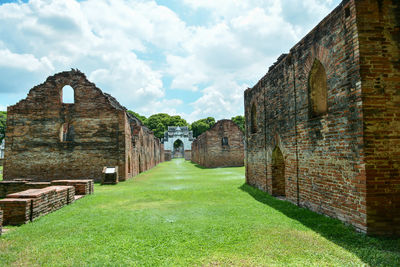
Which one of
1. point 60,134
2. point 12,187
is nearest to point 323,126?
point 12,187

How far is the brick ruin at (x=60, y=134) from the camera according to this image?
1662 centimetres

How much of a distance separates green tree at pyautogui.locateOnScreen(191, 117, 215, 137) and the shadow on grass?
284ft

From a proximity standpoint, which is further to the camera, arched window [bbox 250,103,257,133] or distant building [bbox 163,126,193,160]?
distant building [bbox 163,126,193,160]

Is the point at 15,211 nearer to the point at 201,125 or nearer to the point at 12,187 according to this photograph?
the point at 12,187

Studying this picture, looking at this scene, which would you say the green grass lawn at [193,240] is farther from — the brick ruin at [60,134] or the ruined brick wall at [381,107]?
the brick ruin at [60,134]

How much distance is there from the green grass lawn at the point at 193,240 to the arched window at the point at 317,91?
2.77m

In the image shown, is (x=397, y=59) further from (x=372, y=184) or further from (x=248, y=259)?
(x=248, y=259)

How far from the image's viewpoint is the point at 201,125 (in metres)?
94.9

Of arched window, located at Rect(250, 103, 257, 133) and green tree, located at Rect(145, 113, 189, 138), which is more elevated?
green tree, located at Rect(145, 113, 189, 138)

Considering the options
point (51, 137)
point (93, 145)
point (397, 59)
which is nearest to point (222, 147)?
point (93, 145)

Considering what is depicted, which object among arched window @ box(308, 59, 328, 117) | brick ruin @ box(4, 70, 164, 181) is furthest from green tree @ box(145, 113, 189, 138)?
arched window @ box(308, 59, 328, 117)

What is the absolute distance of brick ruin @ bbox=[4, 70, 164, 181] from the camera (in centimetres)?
1662

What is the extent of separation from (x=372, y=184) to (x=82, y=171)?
53.5 feet

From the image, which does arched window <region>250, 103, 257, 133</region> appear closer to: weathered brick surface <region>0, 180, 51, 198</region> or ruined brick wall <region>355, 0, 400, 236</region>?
ruined brick wall <region>355, 0, 400, 236</region>
